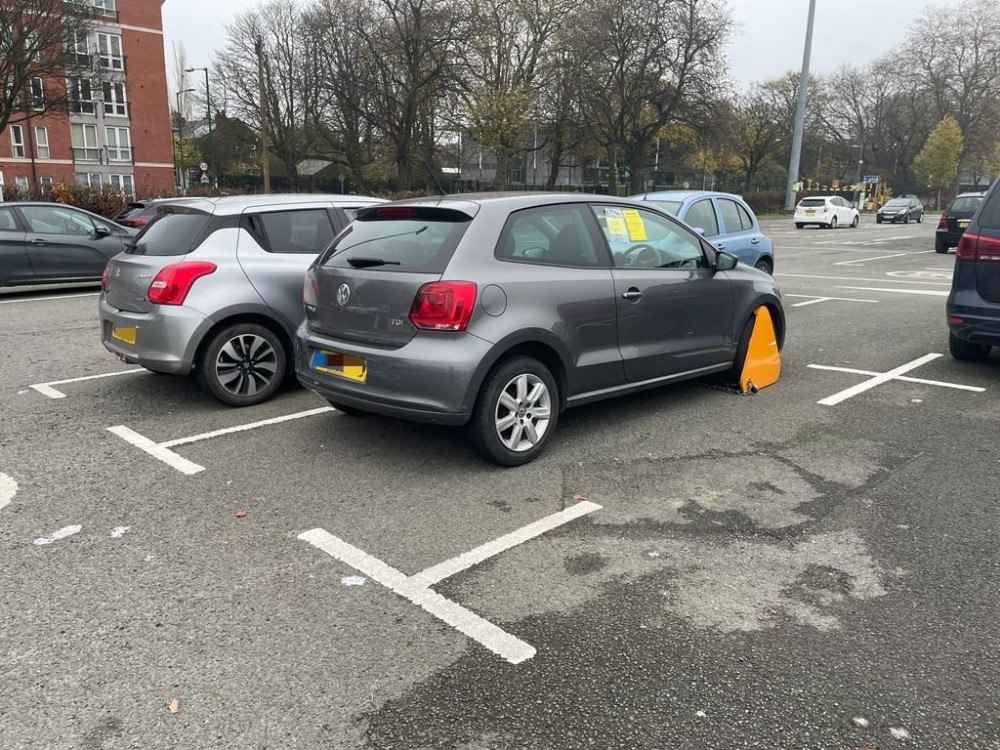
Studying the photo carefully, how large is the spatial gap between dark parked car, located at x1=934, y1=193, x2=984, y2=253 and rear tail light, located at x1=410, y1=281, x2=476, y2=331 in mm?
21697

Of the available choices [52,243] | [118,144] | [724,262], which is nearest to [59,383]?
[724,262]

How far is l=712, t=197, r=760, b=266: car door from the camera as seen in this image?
10422 millimetres

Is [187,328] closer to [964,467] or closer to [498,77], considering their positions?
[964,467]

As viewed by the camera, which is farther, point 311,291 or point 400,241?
point 311,291

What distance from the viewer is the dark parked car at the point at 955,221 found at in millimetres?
22047

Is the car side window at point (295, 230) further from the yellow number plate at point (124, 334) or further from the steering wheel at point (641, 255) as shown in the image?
the steering wheel at point (641, 255)

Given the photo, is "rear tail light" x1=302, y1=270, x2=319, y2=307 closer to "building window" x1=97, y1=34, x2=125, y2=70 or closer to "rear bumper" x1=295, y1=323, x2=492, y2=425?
"rear bumper" x1=295, y1=323, x2=492, y2=425

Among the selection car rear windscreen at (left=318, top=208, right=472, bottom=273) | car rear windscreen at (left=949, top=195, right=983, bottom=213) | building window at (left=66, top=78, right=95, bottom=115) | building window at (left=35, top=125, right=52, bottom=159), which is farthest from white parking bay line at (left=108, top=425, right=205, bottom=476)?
building window at (left=35, top=125, right=52, bottom=159)

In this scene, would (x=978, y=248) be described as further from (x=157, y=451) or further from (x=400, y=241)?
(x=157, y=451)

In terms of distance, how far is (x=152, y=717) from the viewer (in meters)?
2.60

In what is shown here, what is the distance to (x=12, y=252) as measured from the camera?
1199 centimetres

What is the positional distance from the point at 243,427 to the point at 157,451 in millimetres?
663

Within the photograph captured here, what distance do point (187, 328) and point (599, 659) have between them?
4.18 meters

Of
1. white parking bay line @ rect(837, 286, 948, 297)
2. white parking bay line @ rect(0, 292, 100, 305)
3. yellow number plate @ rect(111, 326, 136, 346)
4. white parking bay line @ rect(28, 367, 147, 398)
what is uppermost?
yellow number plate @ rect(111, 326, 136, 346)
